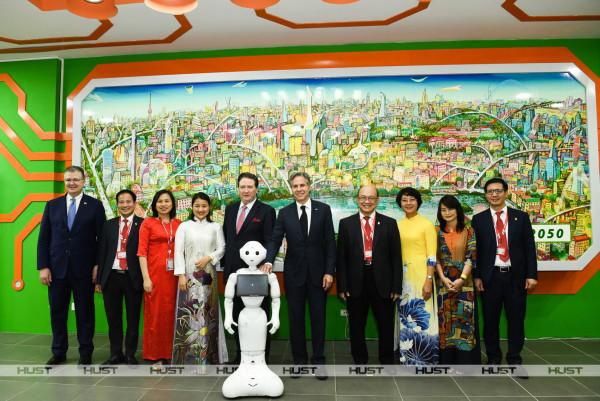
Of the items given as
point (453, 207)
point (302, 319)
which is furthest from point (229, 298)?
point (453, 207)

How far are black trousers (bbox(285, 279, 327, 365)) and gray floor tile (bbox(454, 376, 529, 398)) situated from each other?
4.15 feet

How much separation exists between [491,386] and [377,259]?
4.70ft

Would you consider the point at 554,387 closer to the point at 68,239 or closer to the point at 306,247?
the point at 306,247

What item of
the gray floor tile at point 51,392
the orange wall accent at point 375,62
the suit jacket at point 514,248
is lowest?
the gray floor tile at point 51,392

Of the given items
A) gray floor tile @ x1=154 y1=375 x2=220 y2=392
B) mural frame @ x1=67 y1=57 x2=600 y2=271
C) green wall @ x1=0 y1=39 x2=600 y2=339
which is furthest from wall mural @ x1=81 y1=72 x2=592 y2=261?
gray floor tile @ x1=154 y1=375 x2=220 y2=392

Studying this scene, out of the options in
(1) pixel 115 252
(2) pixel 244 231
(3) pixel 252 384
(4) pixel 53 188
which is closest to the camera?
(3) pixel 252 384

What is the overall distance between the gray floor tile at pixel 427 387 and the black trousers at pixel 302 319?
756 mm

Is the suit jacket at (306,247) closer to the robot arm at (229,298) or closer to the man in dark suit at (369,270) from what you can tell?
the man in dark suit at (369,270)

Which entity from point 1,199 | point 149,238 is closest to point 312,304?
point 149,238

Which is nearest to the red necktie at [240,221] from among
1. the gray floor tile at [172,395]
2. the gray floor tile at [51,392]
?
the gray floor tile at [172,395]

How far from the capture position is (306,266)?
340 cm

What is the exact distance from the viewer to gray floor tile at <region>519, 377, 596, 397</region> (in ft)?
9.97

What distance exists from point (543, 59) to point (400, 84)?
176 centimetres

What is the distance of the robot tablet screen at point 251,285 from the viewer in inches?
119
